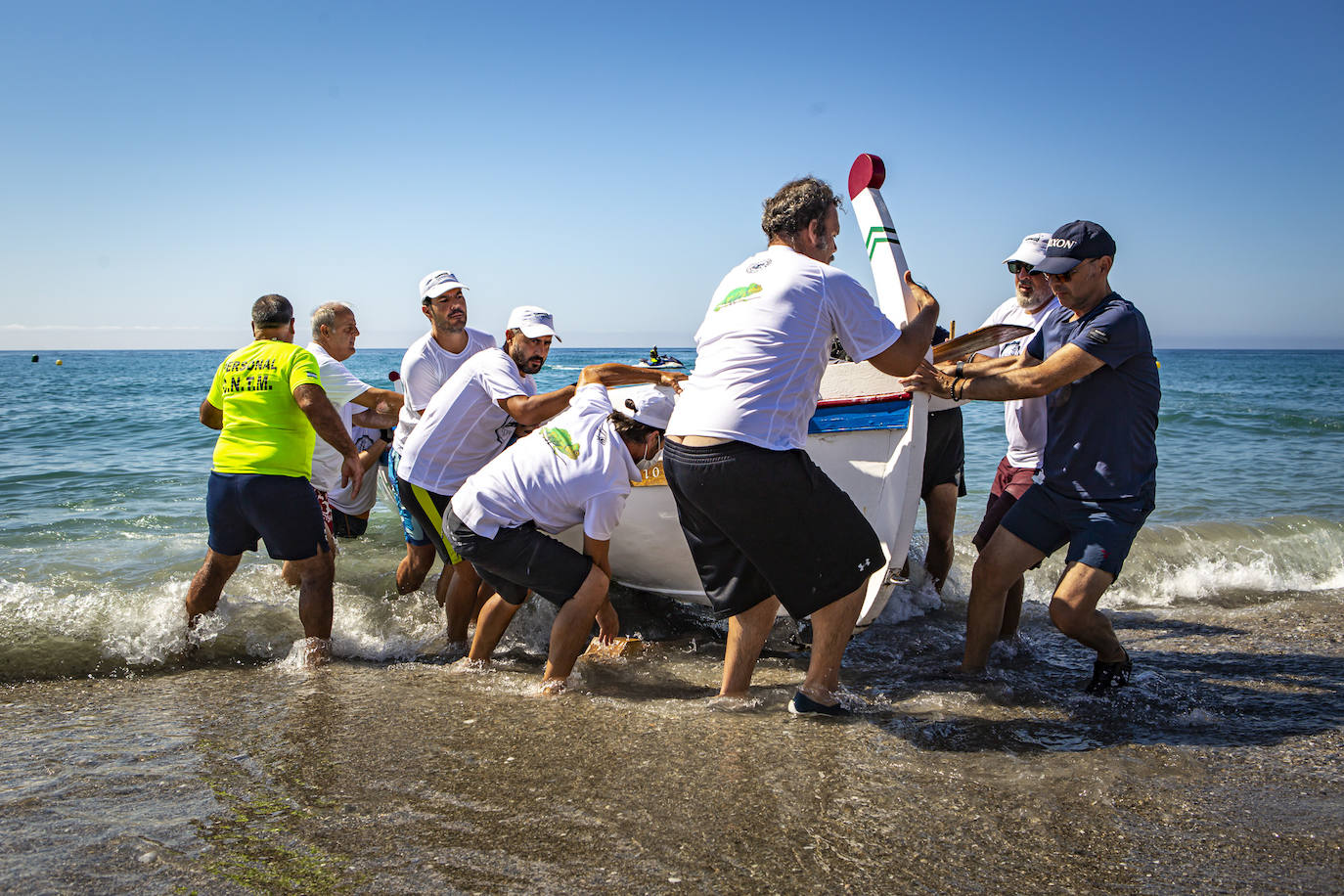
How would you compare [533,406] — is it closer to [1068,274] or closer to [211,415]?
[211,415]

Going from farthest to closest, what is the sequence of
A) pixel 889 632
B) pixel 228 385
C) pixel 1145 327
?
pixel 889 632 → pixel 228 385 → pixel 1145 327

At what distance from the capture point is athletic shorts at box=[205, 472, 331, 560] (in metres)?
4.33

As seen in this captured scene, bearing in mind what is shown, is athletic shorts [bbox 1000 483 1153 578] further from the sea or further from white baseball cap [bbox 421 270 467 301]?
white baseball cap [bbox 421 270 467 301]

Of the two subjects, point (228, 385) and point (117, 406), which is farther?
point (117, 406)

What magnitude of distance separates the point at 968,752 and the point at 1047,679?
118 centimetres

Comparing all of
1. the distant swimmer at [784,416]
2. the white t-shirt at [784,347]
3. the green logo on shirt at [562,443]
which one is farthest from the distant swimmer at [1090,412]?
the green logo on shirt at [562,443]

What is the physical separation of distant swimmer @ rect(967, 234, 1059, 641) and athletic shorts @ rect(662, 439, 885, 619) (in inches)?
64.1

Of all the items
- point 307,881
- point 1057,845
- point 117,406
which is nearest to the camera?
point 307,881

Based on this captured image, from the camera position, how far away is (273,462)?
4348mm

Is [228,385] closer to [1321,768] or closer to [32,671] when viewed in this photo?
[32,671]

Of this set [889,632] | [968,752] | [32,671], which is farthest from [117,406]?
[968,752]

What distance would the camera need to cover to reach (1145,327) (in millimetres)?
3498

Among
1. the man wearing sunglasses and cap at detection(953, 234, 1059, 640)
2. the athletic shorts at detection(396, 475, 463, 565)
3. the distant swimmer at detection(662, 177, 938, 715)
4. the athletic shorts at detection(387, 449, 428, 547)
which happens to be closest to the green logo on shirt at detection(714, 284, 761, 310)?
the distant swimmer at detection(662, 177, 938, 715)

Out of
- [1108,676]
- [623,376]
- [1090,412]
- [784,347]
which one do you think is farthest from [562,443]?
[1108,676]
